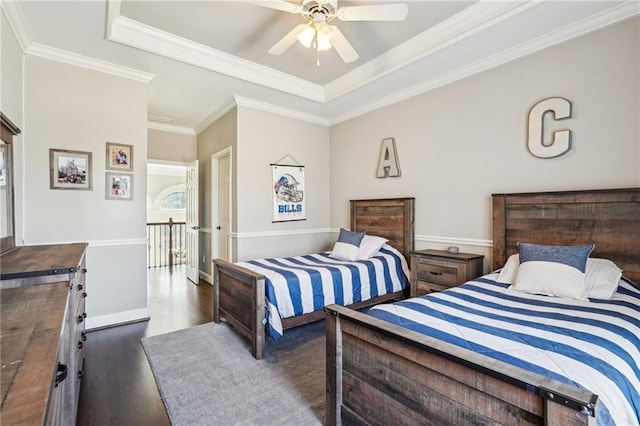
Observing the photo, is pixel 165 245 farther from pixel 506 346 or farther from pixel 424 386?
pixel 506 346

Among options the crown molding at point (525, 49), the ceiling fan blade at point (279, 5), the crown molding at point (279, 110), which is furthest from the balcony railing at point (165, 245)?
the ceiling fan blade at point (279, 5)

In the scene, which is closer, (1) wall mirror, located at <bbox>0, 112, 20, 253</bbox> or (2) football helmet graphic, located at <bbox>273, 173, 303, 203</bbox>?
(1) wall mirror, located at <bbox>0, 112, 20, 253</bbox>

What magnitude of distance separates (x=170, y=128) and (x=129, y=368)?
4247mm

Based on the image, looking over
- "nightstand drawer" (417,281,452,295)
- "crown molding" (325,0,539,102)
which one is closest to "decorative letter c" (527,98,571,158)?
"crown molding" (325,0,539,102)

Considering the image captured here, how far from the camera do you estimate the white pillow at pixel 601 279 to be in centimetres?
199

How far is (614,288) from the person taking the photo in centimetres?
200

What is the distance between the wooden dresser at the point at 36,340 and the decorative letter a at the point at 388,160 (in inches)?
136

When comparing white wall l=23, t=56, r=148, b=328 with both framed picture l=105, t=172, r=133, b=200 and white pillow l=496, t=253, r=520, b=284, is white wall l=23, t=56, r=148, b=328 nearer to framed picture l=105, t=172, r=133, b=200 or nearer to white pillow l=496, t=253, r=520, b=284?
framed picture l=105, t=172, r=133, b=200

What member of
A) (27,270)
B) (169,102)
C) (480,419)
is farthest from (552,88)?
(169,102)

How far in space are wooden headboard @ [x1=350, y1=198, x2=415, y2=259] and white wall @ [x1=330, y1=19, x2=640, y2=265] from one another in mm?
131


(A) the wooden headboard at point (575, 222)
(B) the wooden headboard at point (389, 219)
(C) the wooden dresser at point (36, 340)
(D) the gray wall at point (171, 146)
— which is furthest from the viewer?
(D) the gray wall at point (171, 146)

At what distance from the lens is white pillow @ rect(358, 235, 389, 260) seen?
370cm

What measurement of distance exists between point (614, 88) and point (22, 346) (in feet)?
12.2

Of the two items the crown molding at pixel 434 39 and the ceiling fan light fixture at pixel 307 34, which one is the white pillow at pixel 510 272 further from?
the ceiling fan light fixture at pixel 307 34
